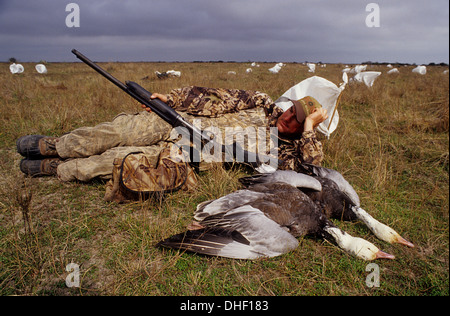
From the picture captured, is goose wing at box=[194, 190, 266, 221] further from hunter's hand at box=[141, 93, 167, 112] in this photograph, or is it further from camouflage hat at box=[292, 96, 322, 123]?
hunter's hand at box=[141, 93, 167, 112]

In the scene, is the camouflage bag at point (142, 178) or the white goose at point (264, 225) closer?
the white goose at point (264, 225)

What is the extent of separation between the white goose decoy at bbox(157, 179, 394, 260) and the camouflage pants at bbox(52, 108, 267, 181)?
1.32 metres

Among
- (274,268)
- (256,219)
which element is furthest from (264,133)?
(274,268)

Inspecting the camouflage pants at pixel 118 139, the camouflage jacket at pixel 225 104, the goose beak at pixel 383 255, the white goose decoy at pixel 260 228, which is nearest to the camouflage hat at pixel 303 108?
the camouflage jacket at pixel 225 104

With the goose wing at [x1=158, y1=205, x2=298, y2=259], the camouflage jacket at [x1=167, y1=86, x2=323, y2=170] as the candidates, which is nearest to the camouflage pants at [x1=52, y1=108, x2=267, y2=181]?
the camouflage jacket at [x1=167, y1=86, x2=323, y2=170]

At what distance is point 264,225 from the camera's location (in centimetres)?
217

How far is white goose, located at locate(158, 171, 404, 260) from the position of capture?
2.15 metres

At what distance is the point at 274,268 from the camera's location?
214 cm

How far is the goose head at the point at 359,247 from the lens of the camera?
216 cm

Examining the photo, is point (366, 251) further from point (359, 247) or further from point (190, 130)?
point (190, 130)

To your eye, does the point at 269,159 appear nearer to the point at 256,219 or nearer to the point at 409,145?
the point at 256,219

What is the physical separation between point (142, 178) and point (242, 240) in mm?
1407

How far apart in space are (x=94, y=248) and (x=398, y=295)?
107 inches

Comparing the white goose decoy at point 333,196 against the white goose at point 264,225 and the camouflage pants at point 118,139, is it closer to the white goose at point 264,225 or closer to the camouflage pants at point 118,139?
the white goose at point 264,225
